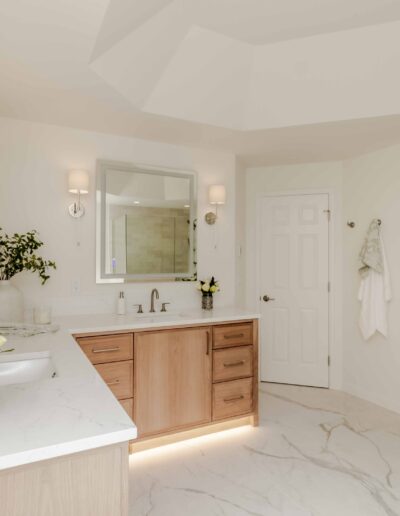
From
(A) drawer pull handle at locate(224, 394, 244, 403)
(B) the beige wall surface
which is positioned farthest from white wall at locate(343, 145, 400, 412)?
(A) drawer pull handle at locate(224, 394, 244, 403)

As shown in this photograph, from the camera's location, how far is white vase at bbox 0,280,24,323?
7.64ft

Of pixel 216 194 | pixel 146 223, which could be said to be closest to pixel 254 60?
pixel 216 194

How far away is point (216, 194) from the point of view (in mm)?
3334

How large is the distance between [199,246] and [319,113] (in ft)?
4.82

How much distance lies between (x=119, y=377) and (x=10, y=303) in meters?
0.86

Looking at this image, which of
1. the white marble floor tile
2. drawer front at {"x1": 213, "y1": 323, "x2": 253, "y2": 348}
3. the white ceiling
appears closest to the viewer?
the white ceiling

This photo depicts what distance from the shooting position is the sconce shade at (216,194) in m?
3.33

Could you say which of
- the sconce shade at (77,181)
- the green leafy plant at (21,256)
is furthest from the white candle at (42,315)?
the sconce shade at (77,181)

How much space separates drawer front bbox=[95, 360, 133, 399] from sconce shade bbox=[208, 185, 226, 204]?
5.30ft

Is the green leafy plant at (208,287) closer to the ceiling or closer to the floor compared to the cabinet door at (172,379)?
closer to the ceiling

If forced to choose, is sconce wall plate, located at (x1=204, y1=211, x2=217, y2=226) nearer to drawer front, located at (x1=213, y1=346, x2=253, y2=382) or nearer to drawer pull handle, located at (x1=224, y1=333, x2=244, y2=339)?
drawer pull handle, located at (x1=224, y1=333, x2=244, y2=339)

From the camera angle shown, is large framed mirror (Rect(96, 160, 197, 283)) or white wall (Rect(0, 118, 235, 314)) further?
large framed mirror (Rect(96, 160, 197, 283))

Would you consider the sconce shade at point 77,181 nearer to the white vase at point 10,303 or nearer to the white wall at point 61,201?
the white wall at point 61,201

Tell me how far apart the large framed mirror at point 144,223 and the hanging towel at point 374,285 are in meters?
1.64
